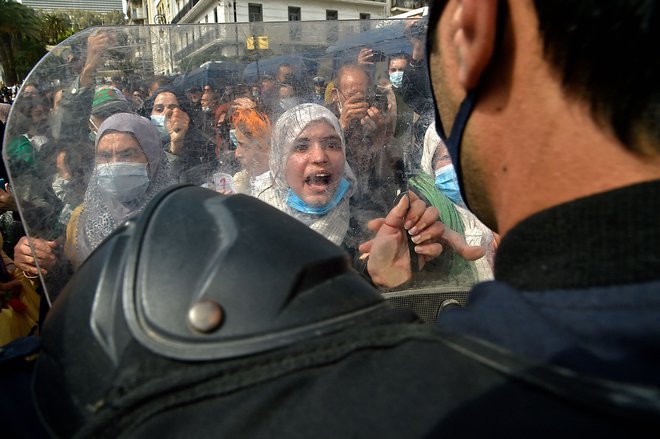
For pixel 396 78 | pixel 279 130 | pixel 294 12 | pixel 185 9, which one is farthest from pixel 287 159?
pixel 185 9

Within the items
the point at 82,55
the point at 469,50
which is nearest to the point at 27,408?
the point at 469,50

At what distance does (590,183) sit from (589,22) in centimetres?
19

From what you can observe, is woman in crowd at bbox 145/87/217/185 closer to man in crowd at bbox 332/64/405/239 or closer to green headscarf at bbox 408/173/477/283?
man in crowd at bbox 332/64/405/239

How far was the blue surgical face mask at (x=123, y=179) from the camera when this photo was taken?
59.3 inches

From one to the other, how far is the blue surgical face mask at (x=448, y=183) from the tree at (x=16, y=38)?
3662cm

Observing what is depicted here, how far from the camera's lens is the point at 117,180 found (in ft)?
5.16

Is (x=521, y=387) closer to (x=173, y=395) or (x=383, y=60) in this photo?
(x=173, y=395)

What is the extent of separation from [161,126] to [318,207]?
68 centimetres

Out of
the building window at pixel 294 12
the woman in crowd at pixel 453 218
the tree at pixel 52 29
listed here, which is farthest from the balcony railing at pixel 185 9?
the woman in crowd at pixel 453 218

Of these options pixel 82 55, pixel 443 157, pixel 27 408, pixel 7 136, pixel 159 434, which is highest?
pixel 82 55

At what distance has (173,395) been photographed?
22.1 inches

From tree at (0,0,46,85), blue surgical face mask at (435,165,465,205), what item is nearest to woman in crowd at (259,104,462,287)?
blue surgical face mask at (435,165,465,205)

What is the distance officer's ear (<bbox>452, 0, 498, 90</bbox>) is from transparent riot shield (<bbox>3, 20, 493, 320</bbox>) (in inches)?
41.1

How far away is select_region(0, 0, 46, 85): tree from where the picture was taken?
31.7 metres
